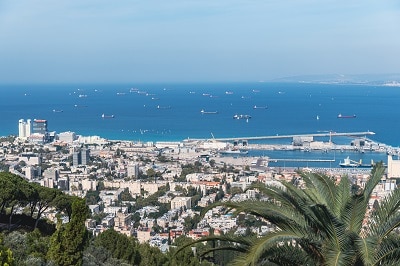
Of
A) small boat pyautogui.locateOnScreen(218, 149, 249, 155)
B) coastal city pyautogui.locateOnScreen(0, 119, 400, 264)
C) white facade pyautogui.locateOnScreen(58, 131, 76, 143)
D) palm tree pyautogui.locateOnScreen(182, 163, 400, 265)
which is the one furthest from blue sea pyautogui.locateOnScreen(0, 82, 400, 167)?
palm tree pyautogui.locateOnScreen(182, 163, 400, 265)

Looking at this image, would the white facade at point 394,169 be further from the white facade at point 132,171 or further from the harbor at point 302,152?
the white facade at point 132,171

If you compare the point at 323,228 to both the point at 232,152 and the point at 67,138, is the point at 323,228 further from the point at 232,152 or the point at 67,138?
the point at 67,138

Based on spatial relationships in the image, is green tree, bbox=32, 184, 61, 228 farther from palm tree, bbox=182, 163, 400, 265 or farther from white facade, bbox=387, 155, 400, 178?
white facade, bbox=387, 155, 400, 178

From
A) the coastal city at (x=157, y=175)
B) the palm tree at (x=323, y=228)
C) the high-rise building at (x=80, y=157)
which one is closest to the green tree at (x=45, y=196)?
the coastal city at (x=157, y=175)

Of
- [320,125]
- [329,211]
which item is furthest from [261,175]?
[320,125]

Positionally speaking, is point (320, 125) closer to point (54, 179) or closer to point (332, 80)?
point (54, 179)

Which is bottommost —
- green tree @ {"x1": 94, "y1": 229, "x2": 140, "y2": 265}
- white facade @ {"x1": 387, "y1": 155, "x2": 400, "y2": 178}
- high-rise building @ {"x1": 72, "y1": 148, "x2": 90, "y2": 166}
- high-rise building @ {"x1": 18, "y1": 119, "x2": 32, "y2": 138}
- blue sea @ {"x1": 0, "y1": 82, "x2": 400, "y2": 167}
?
green tree @ {"x1": 94, "y1": 229, "x2": 140, "y2": 265}
